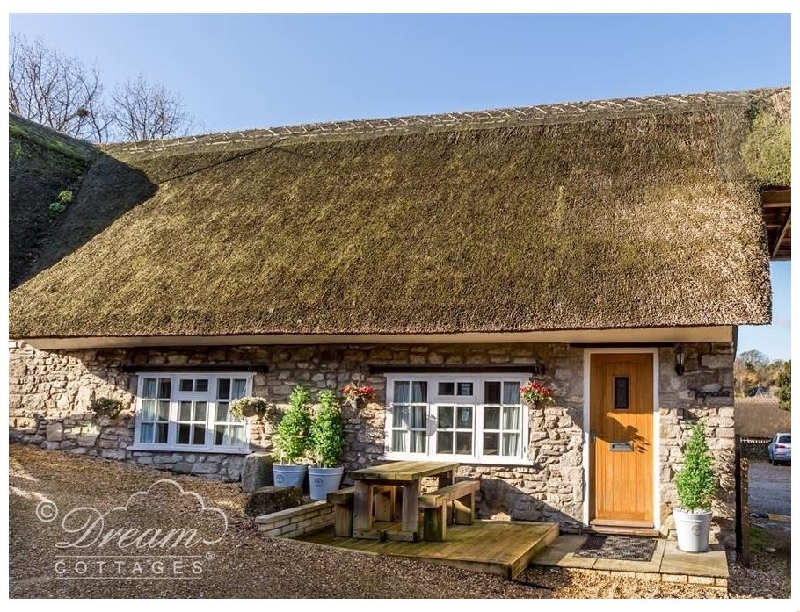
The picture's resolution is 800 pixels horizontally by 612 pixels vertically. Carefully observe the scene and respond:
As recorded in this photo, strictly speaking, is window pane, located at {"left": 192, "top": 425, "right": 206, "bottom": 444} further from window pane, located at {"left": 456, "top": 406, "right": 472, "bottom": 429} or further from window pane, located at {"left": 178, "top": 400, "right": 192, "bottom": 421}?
window pane, located at {"left": 456, "top": 406, "right": 472, "bottom": 429}

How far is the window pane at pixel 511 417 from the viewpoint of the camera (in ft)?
30.5

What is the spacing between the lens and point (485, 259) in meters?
9.19

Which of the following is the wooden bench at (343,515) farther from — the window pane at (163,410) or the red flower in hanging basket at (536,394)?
the window pane at (163,410)

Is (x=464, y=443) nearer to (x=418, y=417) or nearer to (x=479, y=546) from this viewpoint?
(x=418, y=417)

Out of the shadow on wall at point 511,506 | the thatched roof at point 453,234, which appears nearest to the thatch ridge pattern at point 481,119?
the thatched roof at point 453,234

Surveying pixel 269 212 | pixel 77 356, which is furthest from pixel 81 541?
pixel 269 212

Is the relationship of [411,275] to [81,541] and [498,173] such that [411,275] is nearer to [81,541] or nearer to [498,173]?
[498,173]

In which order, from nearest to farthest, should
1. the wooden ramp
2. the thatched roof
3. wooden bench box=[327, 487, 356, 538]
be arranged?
1. the wooden ramp
2. wooden bench box=[327, 487, 356, 538]
3. the thatched roof

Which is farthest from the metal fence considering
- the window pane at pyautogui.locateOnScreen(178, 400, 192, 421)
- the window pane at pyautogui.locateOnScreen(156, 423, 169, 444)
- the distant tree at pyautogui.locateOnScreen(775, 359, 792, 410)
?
the window pane at pyautogui.locateOnScreen(156, 423, 169, 444)

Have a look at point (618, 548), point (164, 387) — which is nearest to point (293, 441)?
point (164, 387)

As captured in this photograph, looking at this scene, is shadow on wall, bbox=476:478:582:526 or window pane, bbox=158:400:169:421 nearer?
shadow on wall, bbox=476:478:582:526

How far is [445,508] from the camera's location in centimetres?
788

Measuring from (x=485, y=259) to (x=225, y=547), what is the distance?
13.8ft

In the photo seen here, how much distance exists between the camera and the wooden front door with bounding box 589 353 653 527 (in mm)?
8828
